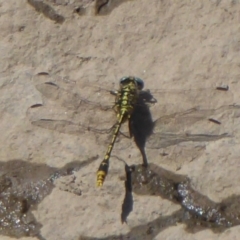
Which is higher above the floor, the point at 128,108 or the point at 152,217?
the point at 128,108

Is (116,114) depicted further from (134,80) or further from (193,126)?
(193,126)

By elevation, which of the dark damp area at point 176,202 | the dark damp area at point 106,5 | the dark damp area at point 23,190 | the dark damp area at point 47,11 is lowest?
the dark damp area at point 176,202

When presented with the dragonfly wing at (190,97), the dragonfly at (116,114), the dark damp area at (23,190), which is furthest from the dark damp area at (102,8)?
the dark damp area at (23,190)

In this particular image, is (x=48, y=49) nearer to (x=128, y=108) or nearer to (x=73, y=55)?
(x=73, y=55)

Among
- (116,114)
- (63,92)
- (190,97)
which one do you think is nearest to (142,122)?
(116,114)

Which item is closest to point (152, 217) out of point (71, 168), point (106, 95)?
point (71, 168)

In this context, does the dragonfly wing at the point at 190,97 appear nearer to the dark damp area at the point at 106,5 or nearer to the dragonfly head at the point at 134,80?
the dragonfly head at the point at 134,80

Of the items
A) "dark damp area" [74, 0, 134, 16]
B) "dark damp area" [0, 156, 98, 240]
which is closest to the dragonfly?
"dark damp area" [0, 156, 98, 240]

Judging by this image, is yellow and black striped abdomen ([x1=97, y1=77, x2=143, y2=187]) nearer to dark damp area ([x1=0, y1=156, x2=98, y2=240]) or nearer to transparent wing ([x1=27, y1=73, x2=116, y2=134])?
transparent wing ([x1=27, y1=73, x2=116, y2=134])
